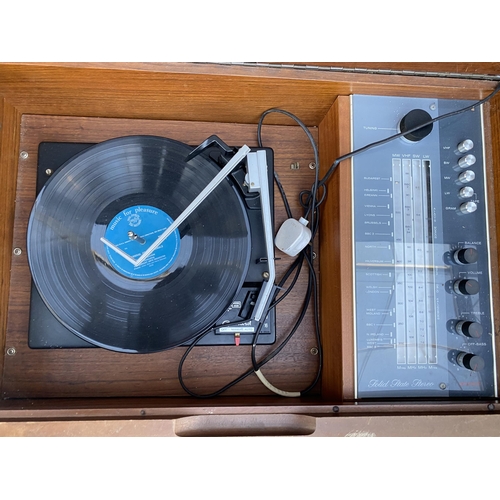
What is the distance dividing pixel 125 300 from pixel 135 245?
124 mm

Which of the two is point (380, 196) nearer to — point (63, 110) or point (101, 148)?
point (101, 148)

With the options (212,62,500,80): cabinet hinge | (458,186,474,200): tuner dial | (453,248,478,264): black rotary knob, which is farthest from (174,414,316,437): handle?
(212,62,500,80): cabinet hinge

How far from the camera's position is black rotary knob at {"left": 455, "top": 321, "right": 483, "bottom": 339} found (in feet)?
3.03

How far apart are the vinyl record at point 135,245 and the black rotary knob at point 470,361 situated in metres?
0.49

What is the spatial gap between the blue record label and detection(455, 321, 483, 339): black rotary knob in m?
0.63

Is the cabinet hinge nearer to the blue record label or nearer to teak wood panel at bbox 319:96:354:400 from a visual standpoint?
teak wood panel at bbox 319:96:354:400

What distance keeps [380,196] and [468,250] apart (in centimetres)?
21

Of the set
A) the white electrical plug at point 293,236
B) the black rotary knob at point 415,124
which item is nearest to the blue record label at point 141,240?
the white electrical plug at point 293,236

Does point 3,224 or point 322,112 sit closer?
point 3,224

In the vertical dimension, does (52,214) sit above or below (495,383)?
above

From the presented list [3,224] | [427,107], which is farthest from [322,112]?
[3,224]

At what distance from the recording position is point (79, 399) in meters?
1.00

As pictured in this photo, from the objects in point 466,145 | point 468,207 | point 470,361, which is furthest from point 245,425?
point 466,145

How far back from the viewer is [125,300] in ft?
3.17
